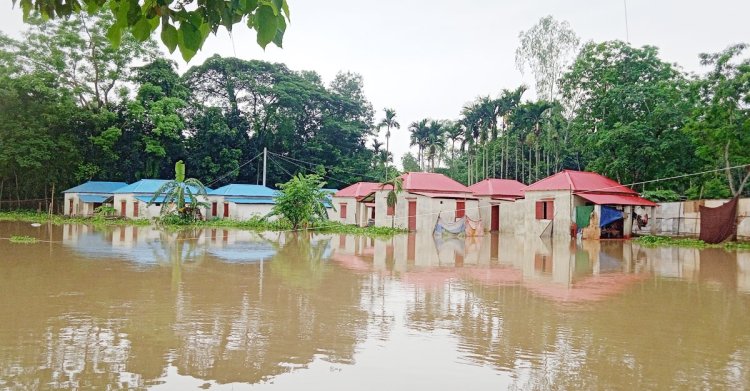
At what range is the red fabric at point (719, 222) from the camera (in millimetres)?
22688

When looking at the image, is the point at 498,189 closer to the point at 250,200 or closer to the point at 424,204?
the point at 424,204

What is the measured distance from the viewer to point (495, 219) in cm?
3588

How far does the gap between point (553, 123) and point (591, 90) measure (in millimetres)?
8748

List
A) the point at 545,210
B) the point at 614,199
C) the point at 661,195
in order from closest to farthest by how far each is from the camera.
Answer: the point at 614,199
the point at 545,210
the point at 661,195

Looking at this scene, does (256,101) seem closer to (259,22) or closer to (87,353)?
(87,353)

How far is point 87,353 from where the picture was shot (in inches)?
223

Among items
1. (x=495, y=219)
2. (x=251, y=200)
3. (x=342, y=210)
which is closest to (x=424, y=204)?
(x=495, y=219)

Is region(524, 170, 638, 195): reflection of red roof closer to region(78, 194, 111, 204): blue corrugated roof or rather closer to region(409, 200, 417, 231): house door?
region(409, 200, 417, 231): house door

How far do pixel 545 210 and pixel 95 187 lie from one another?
34.0 m

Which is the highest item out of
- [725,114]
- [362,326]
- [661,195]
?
[725,114]

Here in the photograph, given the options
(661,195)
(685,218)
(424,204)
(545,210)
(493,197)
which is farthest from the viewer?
(493,197)

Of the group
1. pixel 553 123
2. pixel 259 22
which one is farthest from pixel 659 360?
pixel 553 123

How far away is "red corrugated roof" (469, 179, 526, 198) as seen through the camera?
114 ft

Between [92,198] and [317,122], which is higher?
[317,122]
